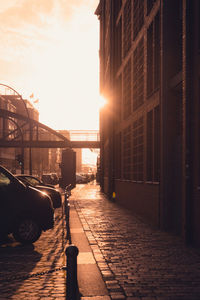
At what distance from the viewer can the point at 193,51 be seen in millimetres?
10148

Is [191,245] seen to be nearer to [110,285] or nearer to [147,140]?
[110,285]

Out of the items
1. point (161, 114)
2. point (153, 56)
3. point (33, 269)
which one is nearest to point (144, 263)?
point (33, 269)

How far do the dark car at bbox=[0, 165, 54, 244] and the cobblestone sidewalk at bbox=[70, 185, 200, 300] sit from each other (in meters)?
1.26

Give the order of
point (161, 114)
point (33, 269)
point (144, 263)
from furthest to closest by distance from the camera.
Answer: point (161, 114) < point (144, 263) < point (33, 269)

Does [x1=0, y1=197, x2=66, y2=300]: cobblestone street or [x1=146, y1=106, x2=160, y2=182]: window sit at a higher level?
[x1=146, y1=106, x2=160, y2=182]: window

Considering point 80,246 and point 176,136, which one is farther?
point 176,136

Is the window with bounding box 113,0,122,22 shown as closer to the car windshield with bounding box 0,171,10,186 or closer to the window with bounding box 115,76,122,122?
the window with bounding box 115,76,122,122

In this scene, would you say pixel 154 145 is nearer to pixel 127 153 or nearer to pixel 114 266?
pixel 114 266

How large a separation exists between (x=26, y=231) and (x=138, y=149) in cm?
847

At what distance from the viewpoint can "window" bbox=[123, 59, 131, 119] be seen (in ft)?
68.8

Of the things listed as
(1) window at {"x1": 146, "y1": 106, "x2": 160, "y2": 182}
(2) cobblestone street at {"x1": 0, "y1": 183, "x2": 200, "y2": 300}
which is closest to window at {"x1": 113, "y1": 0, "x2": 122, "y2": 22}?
(1) window at {"x1": 146, "y1": 106, "x2": 160, "y2": 182}

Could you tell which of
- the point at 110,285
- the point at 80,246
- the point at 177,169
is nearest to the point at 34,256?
the point at 80,246

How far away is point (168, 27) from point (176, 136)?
2894mm

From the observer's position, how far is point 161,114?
12.7 meters
